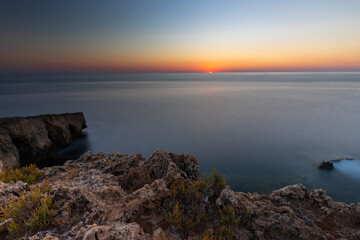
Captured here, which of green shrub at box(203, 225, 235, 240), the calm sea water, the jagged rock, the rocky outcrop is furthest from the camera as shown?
the rocky outcrop

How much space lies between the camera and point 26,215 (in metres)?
4.01

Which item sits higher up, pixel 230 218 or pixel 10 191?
pixel 10 191

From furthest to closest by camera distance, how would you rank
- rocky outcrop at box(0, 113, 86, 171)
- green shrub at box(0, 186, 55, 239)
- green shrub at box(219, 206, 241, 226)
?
rocky outcrop at box(0, 113, 86, 171), green shrub at box(219, 206, 241, 226), green shrub at box(0, 186, 55, 239)

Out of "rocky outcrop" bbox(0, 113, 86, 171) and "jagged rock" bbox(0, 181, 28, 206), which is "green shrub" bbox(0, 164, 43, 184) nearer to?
"jagged rock" bbox(0, 181, 28, 206)

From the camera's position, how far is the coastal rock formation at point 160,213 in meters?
3.72

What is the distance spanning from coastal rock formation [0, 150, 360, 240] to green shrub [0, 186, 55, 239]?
0.50ft

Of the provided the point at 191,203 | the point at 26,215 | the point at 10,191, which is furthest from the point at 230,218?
the point at 10,191

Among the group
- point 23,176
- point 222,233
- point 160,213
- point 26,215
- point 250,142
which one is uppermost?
point 26,215

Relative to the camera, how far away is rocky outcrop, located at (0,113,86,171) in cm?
1252

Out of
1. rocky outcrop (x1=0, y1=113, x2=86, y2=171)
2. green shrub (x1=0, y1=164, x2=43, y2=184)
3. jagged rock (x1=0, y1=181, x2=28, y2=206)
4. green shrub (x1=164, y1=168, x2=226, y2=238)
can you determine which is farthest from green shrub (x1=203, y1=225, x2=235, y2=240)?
rocky outcrop (x1=0, y1=113, x2=86, y2=171)

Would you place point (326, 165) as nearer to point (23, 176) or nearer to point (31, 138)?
point (23, 176)

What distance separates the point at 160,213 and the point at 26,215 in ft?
9.45

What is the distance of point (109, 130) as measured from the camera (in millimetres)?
23469

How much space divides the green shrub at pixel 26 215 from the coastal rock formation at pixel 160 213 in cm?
15
